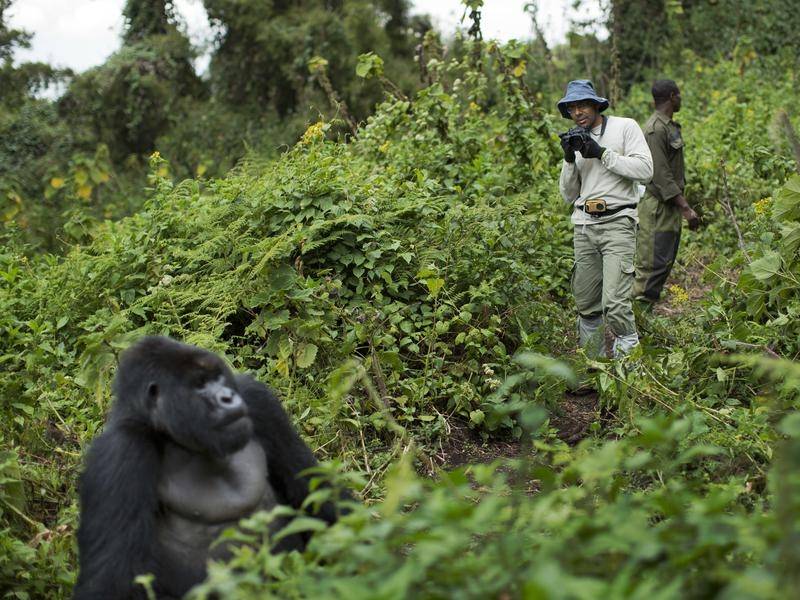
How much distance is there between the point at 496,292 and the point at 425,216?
2.06ft

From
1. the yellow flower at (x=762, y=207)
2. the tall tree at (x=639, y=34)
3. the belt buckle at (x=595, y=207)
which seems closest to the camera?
the belt buckle at (x=595, y=207)

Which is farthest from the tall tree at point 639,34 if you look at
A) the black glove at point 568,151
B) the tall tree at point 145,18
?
the black glove at point 568,151

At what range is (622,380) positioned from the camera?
4133 millimetres

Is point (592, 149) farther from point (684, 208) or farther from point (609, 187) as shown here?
point (684, 208)

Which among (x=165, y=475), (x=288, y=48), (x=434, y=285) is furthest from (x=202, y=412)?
(x=288, y=48)

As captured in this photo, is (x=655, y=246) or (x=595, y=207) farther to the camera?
(x=655, y=246)

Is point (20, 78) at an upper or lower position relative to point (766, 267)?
upper

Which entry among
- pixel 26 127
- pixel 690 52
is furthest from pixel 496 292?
pixel 26 127

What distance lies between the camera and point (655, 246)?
19.9 feet

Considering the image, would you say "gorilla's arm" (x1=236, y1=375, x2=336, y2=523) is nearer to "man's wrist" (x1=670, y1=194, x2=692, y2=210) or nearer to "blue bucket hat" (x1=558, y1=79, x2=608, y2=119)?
"blue bucket hat" (x1=558, y1=79, x2=608, y2=119)

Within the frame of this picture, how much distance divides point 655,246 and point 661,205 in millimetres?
273

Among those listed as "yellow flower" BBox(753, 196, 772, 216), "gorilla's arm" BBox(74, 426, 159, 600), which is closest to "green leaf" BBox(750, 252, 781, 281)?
"yellow flower" BBox(753, 196, 772, 216)

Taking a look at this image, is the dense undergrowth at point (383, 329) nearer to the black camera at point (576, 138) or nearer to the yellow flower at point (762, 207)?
the yellow flower at point (762, 207)

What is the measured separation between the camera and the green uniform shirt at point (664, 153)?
595 cm
